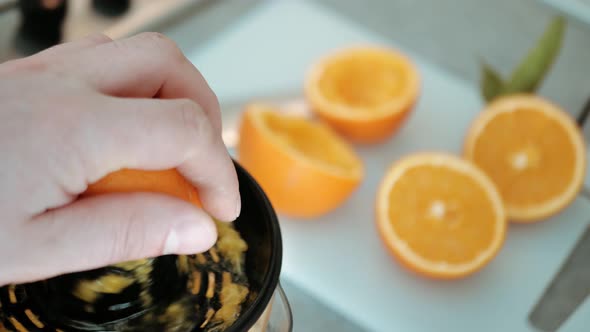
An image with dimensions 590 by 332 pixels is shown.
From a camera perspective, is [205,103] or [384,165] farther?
[384,165]

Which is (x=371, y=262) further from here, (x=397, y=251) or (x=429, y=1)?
(x=429, y=1)

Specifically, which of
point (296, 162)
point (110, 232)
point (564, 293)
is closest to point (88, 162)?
point (110, 232)

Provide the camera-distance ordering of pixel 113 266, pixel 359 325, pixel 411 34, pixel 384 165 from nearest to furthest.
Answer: pixel 113 266 → pixel 359 325 → pixel 384 165 → pixel 411 34

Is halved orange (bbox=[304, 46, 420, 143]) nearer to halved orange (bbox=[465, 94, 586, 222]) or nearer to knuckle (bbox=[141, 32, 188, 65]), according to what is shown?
halved orange (bbox=[465, 94, 586, 222])

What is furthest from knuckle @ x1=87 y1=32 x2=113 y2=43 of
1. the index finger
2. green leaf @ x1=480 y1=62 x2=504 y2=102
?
green leaf @ x1=480 y1=62 x2=504 y2=102

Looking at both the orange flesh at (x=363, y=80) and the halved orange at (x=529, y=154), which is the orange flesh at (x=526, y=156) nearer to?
the halved orange at (x=529, y=154)

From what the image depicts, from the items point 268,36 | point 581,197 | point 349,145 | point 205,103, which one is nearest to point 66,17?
point 268,36

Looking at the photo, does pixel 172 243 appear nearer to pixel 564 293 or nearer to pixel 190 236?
pixel 190 236
